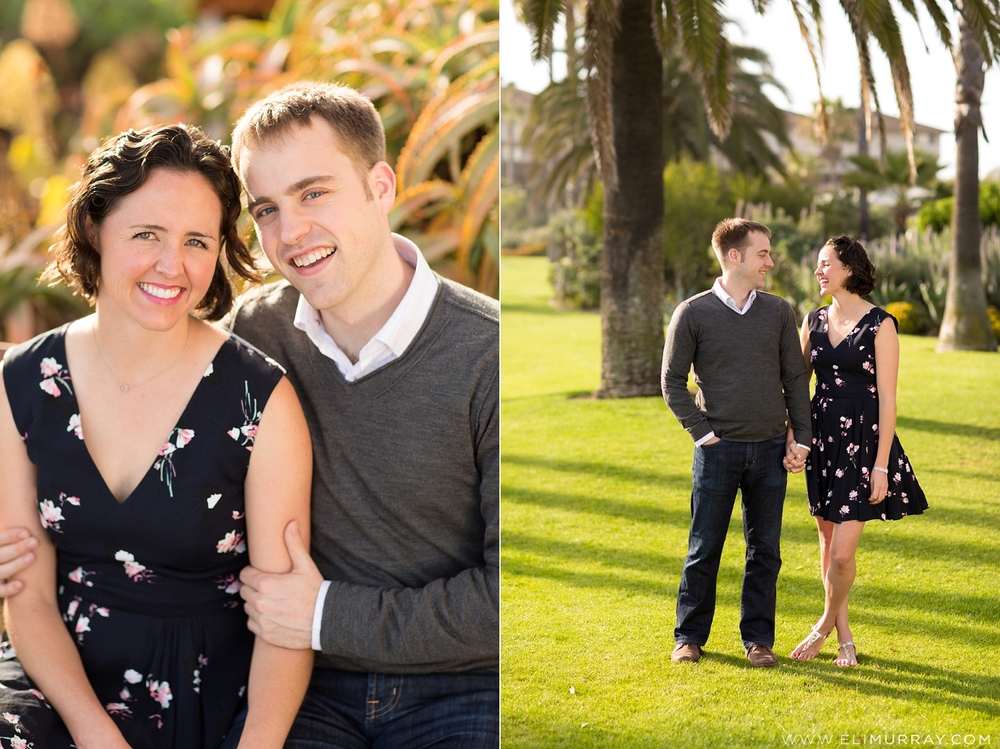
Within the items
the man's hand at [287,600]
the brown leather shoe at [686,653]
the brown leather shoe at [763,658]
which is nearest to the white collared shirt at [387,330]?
the man's hand at [287,600]

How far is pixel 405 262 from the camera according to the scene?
222cm

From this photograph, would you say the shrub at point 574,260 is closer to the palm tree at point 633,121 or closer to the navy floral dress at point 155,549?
the palm tree at point 633,121

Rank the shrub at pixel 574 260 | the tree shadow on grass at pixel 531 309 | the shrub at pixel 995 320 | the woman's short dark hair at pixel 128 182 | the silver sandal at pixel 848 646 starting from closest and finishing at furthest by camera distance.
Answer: the woman's short dark hair at pixel 128 182 → the silver sandal at pixel 848 646 → the shrub at pixel 995 320 → the shrub at pixel 574 260 → the tree shadow on grass at pixel 531 309

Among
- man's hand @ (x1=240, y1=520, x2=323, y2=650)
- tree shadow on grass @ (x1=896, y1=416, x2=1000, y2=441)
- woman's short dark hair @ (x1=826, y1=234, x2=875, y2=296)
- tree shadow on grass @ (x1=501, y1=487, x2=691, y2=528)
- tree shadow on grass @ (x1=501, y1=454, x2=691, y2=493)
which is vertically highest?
woman's short dark hair @ (x1=826, y1=234, x2=875, y2=296)

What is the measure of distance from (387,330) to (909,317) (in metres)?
1.22

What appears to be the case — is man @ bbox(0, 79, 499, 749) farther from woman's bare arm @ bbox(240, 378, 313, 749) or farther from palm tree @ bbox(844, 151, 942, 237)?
palm tree @ bbox(844, 151, 942, 237)

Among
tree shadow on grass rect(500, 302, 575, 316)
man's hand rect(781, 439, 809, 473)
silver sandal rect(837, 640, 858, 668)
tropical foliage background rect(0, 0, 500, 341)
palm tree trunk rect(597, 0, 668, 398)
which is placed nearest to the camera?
man's hand rect(781, 439, 809, 473)

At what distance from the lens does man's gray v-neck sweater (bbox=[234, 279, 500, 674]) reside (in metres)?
2.02

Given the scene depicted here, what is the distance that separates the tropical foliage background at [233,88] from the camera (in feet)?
10.7

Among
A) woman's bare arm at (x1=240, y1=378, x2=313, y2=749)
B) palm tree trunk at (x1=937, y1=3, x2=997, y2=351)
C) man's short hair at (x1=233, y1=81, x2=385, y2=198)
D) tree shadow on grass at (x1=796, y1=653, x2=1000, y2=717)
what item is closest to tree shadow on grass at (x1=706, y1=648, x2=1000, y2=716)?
tree shadow on grass at (x1=796, y1=653, x2=1000, y2=717)

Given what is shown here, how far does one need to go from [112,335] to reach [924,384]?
1914 mm

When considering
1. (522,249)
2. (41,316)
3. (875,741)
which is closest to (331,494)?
(522,249)

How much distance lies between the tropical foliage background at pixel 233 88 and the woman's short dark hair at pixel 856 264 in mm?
1205

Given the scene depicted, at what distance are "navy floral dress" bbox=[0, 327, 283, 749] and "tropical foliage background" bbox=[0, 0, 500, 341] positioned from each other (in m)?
1.41
